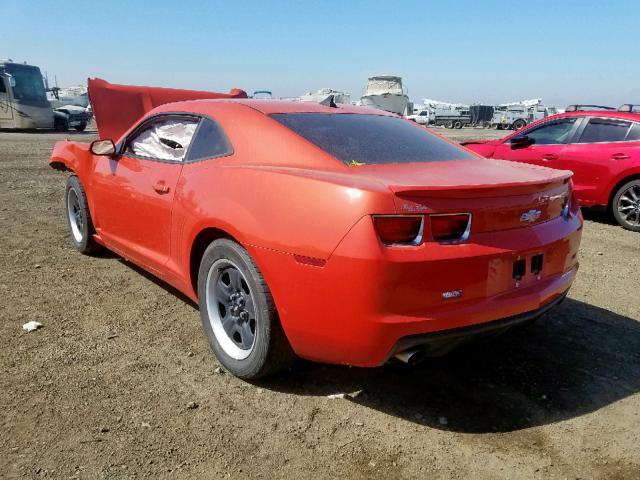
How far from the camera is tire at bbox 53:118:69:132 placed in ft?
81.5

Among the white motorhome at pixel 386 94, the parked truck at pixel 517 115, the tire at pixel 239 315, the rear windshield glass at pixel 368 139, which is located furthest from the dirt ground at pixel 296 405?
the parked truck at pixel 517 115

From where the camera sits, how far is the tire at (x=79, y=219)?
15.1 ft

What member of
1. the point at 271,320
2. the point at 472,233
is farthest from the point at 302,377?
the point at 472,233

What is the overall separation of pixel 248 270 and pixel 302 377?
2.34ft

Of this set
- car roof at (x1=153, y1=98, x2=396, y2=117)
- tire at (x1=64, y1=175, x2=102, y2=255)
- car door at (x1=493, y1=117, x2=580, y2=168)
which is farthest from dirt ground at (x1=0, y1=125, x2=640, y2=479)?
car door at (x1=493, y1=117, x2=580, y2=168)

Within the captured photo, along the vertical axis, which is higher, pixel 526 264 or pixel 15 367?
pixel 526 264

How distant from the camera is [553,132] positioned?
25.0 ft

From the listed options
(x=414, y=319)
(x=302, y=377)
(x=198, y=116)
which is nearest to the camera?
(x=414, y=319)

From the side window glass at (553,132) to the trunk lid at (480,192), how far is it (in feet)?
17.1

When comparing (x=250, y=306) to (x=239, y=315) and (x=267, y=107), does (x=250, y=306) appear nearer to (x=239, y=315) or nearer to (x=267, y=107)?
(x=239, y=315)

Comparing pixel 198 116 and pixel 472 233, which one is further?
pixel 198 116

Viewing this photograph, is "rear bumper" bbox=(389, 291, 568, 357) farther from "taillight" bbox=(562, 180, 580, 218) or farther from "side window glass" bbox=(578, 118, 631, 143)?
"side window glass" bbox=(578, 118, 631, 143)

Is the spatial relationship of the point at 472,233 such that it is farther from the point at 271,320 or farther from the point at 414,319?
the point at 271,320

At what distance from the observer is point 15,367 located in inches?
114
